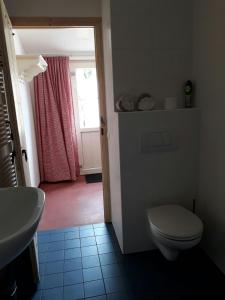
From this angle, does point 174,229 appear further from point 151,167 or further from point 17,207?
point 17,207

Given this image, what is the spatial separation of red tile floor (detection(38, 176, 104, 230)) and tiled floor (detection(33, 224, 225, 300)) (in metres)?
0.39

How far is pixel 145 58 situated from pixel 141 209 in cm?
126

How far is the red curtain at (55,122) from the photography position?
3695 millimetres

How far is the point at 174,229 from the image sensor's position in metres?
1.54

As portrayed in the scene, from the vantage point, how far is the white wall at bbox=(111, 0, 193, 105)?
1.79m

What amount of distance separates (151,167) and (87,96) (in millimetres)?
2637

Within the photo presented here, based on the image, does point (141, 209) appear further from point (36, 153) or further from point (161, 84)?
point (36, 153)

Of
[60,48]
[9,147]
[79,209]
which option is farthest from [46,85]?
[9,147]

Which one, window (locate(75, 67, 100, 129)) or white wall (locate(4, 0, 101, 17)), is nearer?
white wall (locate(4, 0, 101, 17))

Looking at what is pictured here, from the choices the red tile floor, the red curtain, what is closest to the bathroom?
the red tile floor

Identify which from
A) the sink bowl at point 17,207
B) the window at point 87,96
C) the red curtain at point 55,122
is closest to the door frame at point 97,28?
the sink bowl at point 17,207

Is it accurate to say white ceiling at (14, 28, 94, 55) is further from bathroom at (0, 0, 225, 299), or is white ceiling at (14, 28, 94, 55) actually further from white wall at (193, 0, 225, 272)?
white wall at (193, 0, 225, 272)

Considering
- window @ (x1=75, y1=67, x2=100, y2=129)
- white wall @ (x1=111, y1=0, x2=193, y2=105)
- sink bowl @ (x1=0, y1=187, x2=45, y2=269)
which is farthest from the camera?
window @ (x1=75, y1=67, x2=100, y2=129)

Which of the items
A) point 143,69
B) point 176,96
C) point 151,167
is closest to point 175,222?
point 151,167
